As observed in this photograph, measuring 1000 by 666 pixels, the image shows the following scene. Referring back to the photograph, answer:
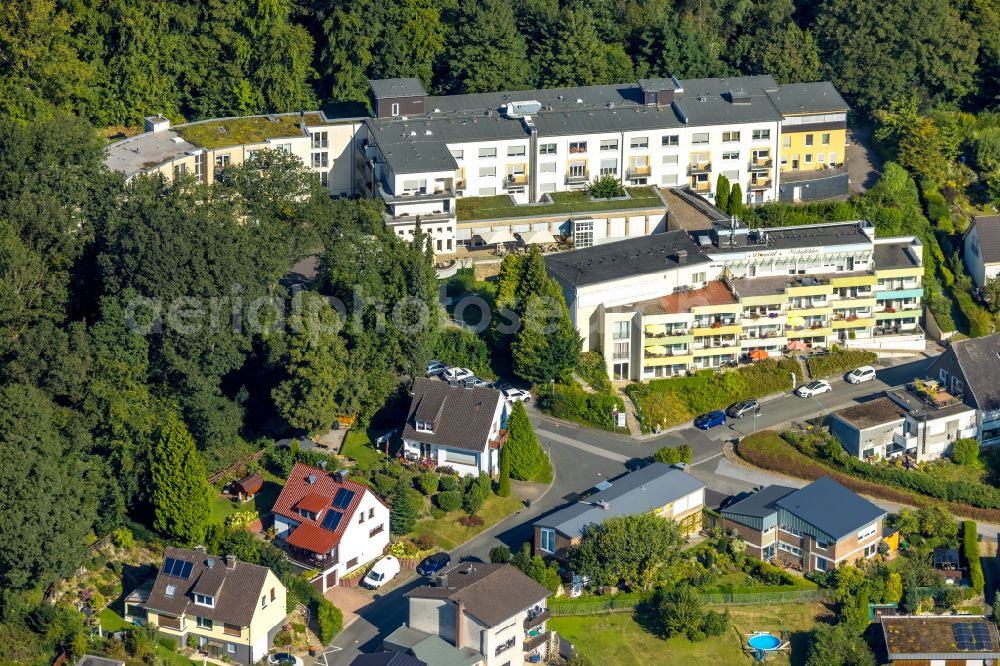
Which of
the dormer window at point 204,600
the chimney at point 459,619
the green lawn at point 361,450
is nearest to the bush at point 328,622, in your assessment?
the dormer window at point 204,600

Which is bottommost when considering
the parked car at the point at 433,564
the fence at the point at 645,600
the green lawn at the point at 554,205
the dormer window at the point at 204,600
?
the fence at the point at 645,600

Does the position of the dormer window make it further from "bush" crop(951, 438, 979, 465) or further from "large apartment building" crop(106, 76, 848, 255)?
"bush" crop(951, 438, 979, 465)

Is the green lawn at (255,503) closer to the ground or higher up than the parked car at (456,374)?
closer to the ground

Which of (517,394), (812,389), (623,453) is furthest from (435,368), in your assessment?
(812,389)

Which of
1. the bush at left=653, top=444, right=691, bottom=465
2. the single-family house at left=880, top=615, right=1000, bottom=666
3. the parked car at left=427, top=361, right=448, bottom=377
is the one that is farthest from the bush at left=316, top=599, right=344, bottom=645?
the single-family house at left=880, top=615, right=1000, bottom=666

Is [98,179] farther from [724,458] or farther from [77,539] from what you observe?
[724,458]

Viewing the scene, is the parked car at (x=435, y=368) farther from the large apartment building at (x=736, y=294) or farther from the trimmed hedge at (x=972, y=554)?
the trimmed hedge at (x=972, y=554)

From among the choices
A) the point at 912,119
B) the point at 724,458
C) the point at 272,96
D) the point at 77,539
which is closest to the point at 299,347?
the point at 77,539
